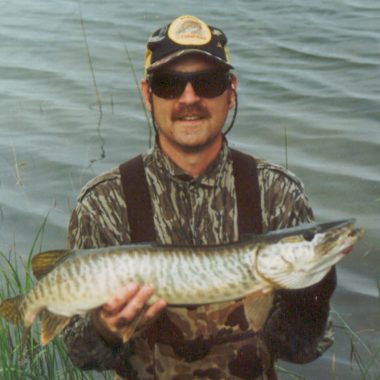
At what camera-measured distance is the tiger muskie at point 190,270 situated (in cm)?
372

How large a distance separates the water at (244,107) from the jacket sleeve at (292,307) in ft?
4.27

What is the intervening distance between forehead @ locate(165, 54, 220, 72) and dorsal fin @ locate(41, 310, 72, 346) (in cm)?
124


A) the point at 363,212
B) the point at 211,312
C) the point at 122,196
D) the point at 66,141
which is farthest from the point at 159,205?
the point at 66,141

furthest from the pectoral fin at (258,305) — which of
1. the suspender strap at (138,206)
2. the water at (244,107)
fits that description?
the water at (244,107)

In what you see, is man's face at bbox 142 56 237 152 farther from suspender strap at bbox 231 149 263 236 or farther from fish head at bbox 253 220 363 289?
fish head at bbox 253 220 363 289

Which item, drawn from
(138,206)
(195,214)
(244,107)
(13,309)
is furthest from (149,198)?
(244,107)

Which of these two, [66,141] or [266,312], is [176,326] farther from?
[66,141]

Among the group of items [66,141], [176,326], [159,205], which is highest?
[159,205]

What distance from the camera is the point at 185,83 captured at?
434 centimetres

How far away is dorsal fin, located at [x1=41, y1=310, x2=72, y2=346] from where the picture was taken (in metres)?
3.97

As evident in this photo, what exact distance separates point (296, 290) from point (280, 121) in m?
6.69

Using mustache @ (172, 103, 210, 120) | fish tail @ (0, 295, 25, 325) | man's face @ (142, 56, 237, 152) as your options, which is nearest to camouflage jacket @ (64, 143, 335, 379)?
man's face @ (142, 56, 237, 152)

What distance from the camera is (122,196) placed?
4.35 m

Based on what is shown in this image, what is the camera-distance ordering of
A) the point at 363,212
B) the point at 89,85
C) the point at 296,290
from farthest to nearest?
the point at 89,85 < the point at 363,212 < the point at 296,290
